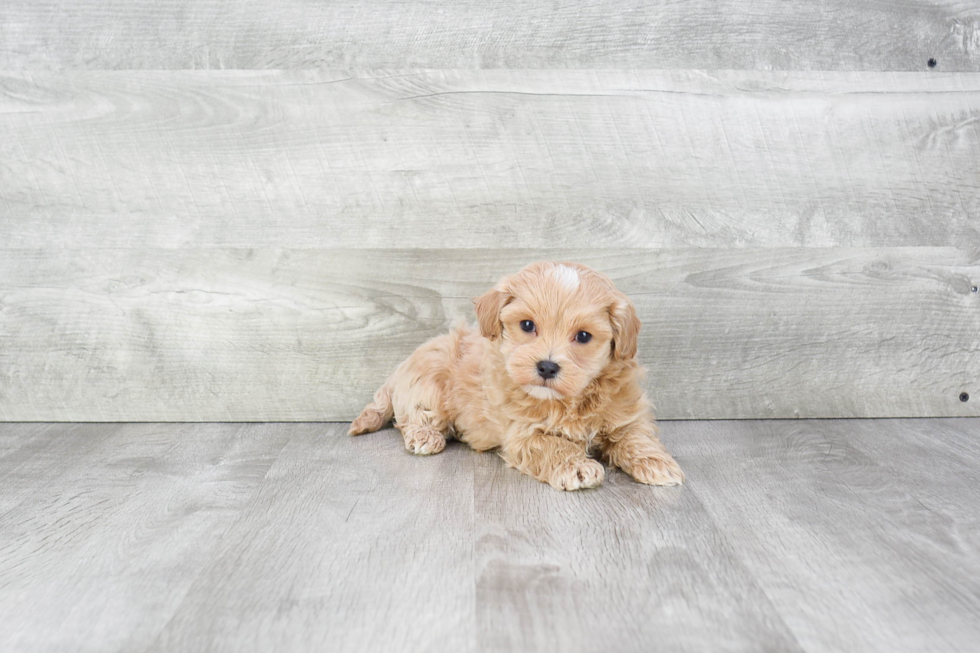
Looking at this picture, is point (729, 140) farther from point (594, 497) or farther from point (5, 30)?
point (5, 30)

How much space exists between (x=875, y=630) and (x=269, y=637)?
2.94 ft

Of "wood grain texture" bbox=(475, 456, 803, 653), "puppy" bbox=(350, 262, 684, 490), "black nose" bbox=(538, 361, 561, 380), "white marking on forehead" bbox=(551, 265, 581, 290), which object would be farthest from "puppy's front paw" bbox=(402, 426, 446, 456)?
"white marking on forehead" bbox=(551, 265, 581, 290)

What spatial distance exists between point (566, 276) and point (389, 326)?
0.77 meters

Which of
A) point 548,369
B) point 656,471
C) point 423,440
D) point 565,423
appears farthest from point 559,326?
point 423,440

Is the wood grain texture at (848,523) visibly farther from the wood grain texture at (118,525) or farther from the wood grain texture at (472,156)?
the wood grain texture at (118,525)

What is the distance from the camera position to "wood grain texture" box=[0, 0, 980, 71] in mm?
2102

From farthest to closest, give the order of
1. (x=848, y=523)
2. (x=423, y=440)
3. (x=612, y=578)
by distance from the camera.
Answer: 1. (x=423, y=440)
2. (x=848, y=523)
3. (x=612, y=578)

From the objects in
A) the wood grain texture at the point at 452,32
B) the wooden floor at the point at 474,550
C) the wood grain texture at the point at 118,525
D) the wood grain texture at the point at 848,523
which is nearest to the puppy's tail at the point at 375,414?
the wooden floor at the point at 474,550

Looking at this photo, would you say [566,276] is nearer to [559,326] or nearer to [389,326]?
[559,326]

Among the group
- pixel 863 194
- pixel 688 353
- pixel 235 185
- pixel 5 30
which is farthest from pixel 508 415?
pixel 5 30

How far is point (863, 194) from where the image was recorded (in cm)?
218

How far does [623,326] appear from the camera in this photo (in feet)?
5.41

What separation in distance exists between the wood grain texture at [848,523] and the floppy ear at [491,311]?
0.60 meters

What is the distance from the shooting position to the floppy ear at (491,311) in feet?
5.55
